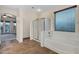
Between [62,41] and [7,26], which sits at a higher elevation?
[7,26]

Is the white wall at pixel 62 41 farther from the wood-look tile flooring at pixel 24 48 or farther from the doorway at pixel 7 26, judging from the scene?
the doorway at pixel 7 26

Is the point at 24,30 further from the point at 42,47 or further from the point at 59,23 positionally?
the point at 59,23

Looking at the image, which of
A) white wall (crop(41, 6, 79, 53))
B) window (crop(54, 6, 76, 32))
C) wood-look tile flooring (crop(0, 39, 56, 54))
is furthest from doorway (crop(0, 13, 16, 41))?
window (crop(54, 6, 76, 32))

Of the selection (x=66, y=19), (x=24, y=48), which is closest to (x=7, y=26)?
(x=24, y=48)

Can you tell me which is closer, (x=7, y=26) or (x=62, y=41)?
(x=7, y=26)

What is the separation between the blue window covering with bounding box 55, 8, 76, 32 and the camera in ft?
5.40

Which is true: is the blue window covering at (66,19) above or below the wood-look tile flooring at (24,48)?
above

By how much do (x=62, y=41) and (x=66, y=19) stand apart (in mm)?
473

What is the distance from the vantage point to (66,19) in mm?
1680

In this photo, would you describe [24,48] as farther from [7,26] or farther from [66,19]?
[66,19]

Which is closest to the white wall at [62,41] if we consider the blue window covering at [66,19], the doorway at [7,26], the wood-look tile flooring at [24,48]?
the blue window covering at [66,19]

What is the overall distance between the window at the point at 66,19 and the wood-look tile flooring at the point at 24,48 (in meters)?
0.52

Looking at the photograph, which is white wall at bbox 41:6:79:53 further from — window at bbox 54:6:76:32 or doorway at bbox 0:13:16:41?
doorway at bbox 0:13:16:41

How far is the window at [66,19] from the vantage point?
1645 mm
